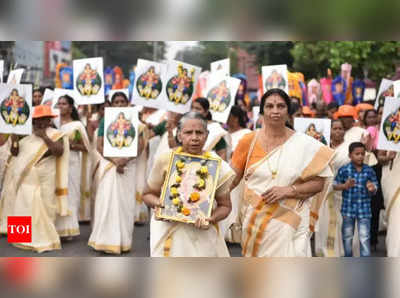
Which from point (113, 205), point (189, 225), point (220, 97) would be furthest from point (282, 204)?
point (220, 97)

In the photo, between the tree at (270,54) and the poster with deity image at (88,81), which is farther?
the tree at (270,54)

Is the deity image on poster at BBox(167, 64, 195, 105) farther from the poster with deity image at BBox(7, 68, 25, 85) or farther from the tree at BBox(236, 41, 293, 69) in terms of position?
the tree at BBox(236, 41, 293, 69)

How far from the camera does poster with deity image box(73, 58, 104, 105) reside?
861 cm

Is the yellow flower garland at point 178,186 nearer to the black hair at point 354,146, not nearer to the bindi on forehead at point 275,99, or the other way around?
the bindi on forehead at point 275,99

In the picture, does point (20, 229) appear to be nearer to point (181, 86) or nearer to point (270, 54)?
point (181, 86)

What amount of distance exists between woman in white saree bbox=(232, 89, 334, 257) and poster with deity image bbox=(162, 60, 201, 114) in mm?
2738

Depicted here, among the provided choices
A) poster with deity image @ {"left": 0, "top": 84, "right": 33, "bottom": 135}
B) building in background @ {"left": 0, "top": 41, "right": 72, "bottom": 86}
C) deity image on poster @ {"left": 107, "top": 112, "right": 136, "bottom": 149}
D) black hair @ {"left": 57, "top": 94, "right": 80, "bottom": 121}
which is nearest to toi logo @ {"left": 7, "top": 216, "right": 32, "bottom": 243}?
poster with deity image @ {"left": 0, "top": 84, "right": 33, "bottom": 135}

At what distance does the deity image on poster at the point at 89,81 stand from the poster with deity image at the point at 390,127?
3735 mm

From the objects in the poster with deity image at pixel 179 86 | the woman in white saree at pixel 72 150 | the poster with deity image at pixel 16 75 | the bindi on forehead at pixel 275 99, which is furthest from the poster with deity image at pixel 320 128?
the poster with deity image at pixel 16 75

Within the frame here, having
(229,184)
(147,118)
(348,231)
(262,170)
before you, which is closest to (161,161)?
(229,184)

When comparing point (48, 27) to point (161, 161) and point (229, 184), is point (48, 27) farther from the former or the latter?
point (229, 184)

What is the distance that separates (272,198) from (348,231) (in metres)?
2.70

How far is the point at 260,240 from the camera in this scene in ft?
15.2

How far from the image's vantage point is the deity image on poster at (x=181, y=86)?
736 cm
